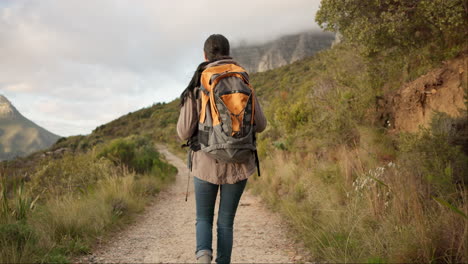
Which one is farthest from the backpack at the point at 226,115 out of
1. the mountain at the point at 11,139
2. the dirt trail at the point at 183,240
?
the mountain at the point at 11,139

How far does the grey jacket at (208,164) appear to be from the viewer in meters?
2.47

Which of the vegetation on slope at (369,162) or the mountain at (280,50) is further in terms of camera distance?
the mountain at (280,50)

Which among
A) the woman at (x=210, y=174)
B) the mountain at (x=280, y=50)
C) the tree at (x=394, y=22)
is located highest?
the mountain at (x=280, y=50)

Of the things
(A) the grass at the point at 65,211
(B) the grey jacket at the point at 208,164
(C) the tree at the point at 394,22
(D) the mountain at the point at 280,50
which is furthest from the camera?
(D) the mountain at the point at 280,50

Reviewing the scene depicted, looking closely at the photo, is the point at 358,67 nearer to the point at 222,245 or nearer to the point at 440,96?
the point at 440,96

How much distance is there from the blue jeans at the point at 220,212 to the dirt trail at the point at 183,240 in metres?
1.52

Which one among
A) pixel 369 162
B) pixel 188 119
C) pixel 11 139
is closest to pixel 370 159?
pixel 369 162

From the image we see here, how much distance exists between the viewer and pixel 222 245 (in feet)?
8.64

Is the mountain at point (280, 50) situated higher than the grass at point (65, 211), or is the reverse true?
the mountain at point (280, 50)

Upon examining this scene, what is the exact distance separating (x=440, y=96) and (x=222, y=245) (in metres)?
5.06

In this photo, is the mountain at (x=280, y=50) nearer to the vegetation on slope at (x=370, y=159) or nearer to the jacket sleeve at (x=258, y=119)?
the vegetation on slope at (x=370, y=159)

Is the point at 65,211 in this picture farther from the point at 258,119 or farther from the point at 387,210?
the point at 387,210

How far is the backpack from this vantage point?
2326 mm

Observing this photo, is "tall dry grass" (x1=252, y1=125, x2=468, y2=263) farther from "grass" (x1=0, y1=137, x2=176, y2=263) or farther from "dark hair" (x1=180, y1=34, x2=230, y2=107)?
"grass" (x1=0, y1=137, x2=176, y2=263)
